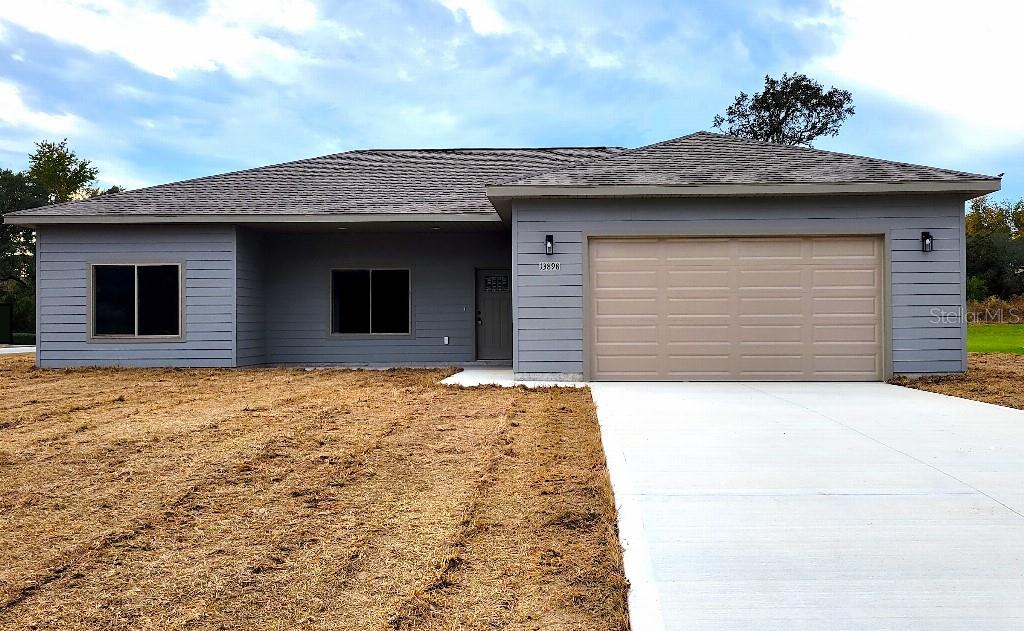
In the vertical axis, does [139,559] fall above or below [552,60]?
below

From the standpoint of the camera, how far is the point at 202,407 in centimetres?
736

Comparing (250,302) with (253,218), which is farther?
(250,302)

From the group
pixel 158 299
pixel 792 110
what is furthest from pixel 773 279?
pixel 792 110

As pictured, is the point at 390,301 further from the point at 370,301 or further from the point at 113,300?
the point at 113,300

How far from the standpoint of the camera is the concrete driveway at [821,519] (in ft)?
8.16

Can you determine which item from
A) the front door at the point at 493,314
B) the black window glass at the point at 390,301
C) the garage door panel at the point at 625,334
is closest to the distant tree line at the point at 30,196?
the black window glass at the point at 390,301

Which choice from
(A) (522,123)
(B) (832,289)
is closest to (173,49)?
(A) (522,123)

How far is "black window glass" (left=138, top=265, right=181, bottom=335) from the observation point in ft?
39.4

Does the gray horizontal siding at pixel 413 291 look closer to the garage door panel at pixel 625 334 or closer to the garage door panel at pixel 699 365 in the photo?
the garage door panel at pixel 625 334

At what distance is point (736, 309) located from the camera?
973 cm

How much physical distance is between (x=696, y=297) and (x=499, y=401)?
3586 millimetres

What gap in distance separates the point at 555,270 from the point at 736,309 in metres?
2.58

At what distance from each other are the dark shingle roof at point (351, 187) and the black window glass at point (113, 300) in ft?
3.37

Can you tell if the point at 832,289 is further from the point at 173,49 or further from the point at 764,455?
the point at 173,49
